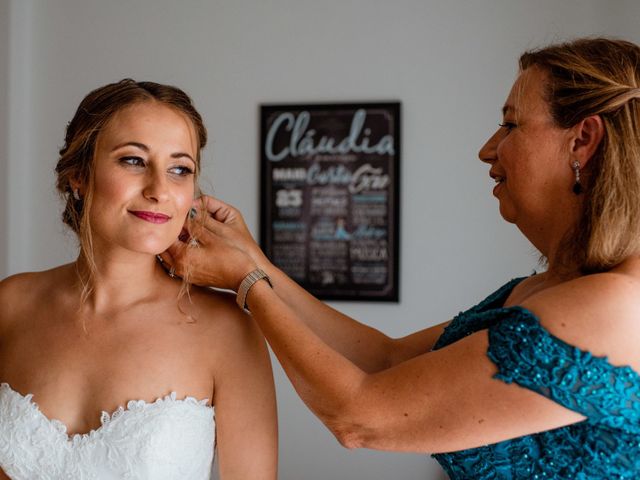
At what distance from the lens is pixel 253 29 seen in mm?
3832

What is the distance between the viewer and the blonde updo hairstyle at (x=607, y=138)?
1.23 m

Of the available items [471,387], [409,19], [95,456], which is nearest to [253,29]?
[409,19]

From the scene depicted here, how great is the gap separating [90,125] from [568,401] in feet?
3.80

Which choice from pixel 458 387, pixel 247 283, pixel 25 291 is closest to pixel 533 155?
pixel 458 387

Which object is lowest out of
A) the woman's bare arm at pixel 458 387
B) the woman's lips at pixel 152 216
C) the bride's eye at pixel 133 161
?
the woman's bare arm at pixel 458 387

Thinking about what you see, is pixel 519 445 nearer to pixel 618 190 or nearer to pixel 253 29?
pixel 618 190

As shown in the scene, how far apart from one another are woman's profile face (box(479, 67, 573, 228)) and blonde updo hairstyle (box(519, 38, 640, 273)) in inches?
1.0

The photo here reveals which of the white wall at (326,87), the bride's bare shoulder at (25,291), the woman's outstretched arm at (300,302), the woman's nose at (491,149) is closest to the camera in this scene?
the woman's nose at (491,149)

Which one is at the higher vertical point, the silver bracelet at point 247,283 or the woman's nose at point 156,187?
the woman's nose at point 156,187

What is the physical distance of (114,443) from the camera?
63.2 inches

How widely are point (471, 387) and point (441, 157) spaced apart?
2.54 metres

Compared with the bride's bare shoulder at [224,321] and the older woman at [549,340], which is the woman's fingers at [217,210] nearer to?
the bride's bare shoulder at [224,321]

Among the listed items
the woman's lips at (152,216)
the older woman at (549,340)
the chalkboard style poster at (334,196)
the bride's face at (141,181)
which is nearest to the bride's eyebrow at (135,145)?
the bride's face at (141,181)

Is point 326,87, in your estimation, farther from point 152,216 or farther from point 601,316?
point 601,316
